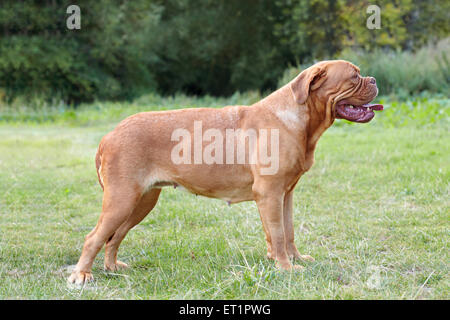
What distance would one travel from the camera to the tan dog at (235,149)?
14.1ft

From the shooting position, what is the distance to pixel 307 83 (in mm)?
4324

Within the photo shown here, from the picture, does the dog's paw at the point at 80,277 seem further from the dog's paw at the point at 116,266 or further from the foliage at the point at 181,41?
the foliage at the point at 181,41

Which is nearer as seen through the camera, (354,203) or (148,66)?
(354,203)

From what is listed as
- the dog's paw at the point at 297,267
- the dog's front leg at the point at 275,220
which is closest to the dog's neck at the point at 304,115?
the dog's front leg at the point at 275,220

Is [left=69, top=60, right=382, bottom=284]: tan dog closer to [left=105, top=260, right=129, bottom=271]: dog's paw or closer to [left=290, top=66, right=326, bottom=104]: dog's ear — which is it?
[left=290, top=66, right=326, bottom=104]: dog's ear

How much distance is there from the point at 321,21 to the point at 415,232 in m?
25.9

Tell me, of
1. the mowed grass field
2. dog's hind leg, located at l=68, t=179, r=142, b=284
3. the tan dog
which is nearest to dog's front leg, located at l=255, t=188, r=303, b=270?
the tan dog

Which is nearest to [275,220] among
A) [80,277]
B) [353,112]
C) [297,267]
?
[297,267]

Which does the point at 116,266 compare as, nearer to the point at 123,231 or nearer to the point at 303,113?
the point at 123,231

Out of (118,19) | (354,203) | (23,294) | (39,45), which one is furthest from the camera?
(118,19)

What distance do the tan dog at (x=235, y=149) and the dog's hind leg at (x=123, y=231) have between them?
320mm

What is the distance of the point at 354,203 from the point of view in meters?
6.61
